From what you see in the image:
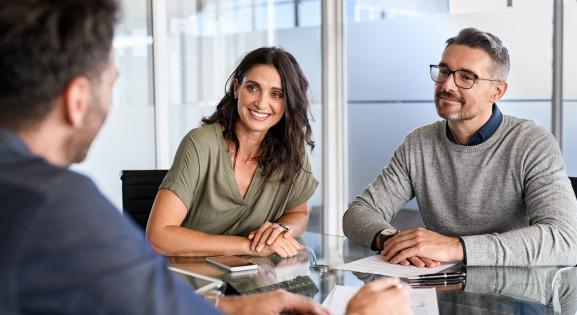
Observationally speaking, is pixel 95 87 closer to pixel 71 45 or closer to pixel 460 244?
pixel 71 45

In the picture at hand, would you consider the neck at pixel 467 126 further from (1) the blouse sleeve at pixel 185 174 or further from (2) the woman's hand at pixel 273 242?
(1) the blouse sleeve at pixel 185 174

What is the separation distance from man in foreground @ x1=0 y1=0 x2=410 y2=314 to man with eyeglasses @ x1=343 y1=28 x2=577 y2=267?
1.37m

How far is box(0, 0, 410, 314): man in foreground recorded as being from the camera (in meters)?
0.89

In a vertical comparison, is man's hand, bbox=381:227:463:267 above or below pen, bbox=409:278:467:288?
above

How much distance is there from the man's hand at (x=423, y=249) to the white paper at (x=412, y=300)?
26cm

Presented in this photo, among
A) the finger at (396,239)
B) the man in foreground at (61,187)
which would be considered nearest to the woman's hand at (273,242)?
the finger at (396,239)

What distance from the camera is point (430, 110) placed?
4789 mm

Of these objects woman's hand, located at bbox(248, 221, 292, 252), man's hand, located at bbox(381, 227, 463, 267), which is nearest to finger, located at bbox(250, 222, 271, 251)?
woman's hand, located at bbox(248, 221, 292, 252)

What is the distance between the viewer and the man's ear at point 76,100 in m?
1.00

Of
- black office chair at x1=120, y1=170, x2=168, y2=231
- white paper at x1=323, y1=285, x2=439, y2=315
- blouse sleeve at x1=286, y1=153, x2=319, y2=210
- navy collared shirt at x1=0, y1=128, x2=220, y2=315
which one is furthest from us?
black office chair at x1=120, y1=170, x2=168, y2=231

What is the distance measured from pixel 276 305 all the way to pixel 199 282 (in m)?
0.40

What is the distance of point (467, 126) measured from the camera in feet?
8.43

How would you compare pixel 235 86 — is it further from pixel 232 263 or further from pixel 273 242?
pixel 232 263

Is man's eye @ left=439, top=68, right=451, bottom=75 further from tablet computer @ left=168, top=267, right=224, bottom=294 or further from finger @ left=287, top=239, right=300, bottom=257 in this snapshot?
tablet computer @ left=168, top=267, right=224, bottom=294
